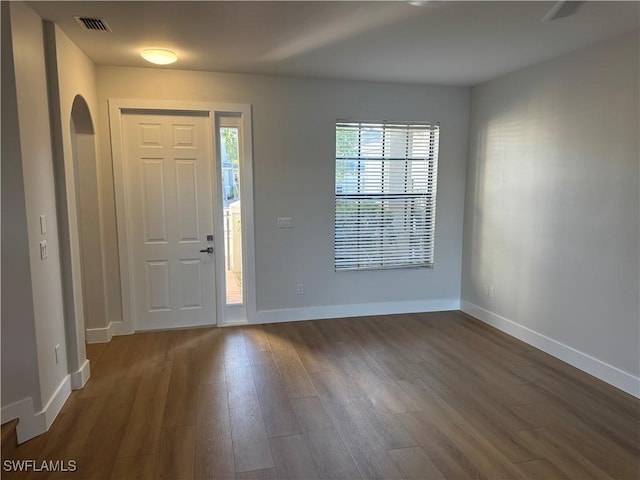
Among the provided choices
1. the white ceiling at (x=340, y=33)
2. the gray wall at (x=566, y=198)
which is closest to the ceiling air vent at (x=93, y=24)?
the white ceiling at (x=340, y=33)

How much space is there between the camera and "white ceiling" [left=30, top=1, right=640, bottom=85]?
2.50 metres

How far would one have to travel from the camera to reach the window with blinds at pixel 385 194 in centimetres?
445

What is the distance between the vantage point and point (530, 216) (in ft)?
12.6

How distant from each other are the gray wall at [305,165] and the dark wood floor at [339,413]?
2.60 feet

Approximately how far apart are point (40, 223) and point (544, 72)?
4066mm

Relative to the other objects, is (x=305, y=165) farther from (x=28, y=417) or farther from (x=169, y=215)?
(x=28, y=417)

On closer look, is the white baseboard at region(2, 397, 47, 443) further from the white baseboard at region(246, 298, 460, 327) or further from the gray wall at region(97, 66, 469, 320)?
the white baseboard at region(246, 298, 460, 327)

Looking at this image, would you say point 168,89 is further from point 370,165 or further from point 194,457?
point 194,457

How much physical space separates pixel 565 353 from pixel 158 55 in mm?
4185

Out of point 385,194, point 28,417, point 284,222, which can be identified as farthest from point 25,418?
point 385,194

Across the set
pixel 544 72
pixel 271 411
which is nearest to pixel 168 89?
pixel 271 411

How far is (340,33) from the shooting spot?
9.57 ft

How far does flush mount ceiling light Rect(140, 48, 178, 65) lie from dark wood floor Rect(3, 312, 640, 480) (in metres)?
2.49

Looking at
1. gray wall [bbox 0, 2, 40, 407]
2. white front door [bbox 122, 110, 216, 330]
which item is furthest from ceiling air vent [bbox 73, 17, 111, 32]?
white front door [bbox 122, 110, 216, 330]
